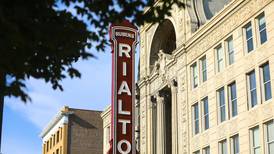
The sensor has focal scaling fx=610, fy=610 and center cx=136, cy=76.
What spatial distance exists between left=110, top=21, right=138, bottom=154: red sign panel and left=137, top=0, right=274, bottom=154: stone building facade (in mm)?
2155

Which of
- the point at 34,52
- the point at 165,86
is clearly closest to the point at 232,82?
the point at 165,86

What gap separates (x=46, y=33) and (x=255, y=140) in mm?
23326

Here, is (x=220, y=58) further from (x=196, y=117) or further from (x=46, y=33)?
(x=46, y=33)

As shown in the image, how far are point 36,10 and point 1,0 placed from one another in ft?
1.93

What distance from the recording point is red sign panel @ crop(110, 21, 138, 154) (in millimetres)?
41281

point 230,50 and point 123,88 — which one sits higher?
point 230,50

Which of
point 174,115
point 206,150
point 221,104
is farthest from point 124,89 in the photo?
point 221,104

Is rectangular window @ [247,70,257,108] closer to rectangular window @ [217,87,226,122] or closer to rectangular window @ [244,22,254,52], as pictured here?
rectangular window @ [244,22,254,52]

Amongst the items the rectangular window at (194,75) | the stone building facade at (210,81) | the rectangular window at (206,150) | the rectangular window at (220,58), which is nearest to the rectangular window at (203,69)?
the stone building facade at (210,81)

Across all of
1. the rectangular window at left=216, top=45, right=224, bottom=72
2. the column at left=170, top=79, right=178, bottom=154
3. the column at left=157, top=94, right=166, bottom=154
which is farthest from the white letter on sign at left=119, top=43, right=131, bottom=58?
the rectangular window at left=216, top=45, right=224, bottom=72

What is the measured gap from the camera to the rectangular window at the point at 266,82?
30.2 metres

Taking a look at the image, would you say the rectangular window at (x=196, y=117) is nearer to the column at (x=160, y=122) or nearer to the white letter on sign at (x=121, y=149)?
the column at (x=160, y=122)

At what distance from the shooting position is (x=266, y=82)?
30500 mm

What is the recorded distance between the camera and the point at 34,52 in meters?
9.55
